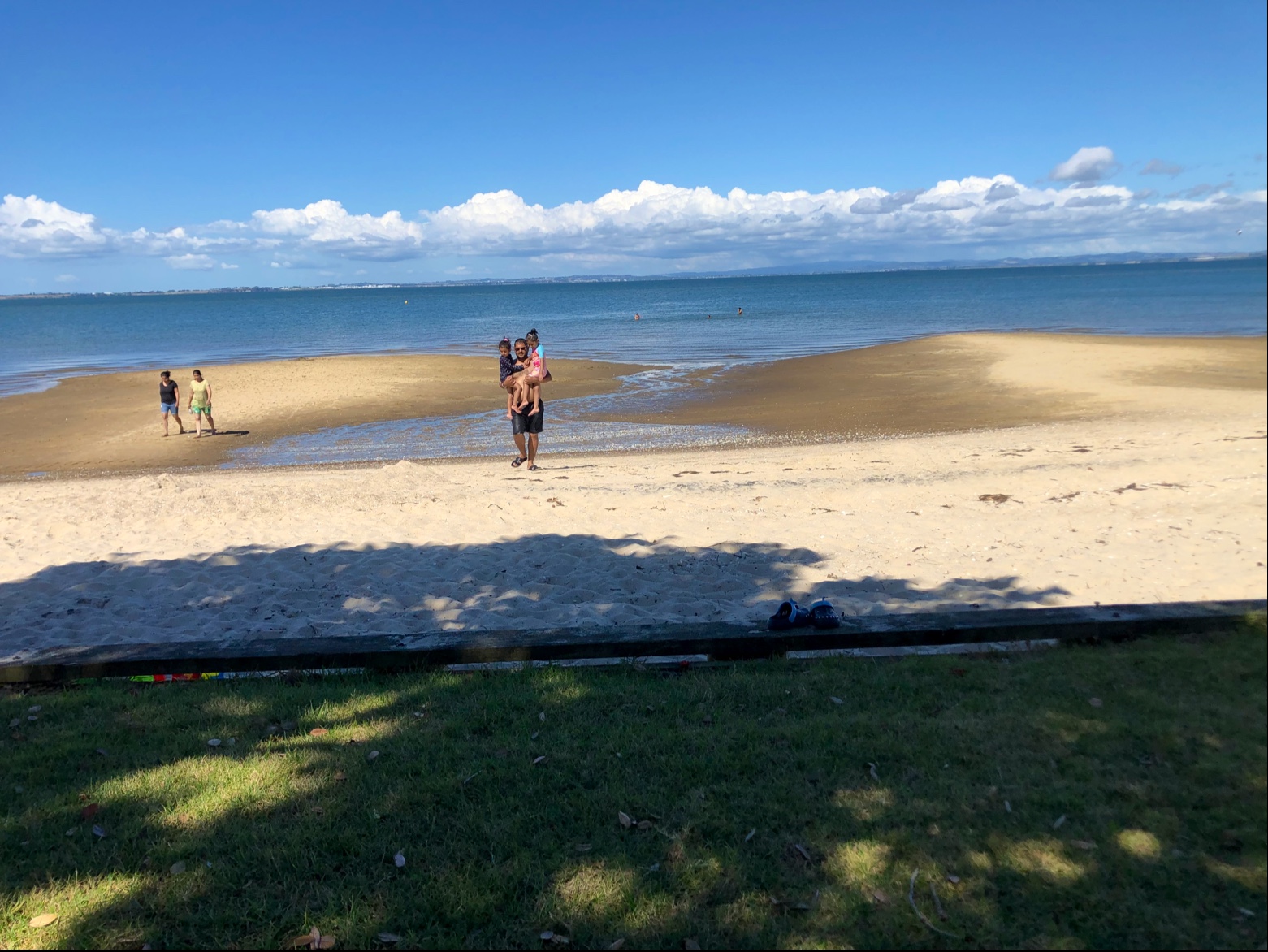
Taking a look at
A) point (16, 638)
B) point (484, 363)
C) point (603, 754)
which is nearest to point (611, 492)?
point (16, 638)

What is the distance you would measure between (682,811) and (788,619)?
1835 mm

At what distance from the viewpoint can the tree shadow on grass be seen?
6.23 m

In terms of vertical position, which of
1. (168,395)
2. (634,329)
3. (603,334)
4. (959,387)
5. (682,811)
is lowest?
(634,329)

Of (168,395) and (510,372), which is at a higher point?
(510,372)

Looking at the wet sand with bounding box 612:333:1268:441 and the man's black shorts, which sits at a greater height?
the man's black shorts

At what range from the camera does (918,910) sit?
2865 millimetres

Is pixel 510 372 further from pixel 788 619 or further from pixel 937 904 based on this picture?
pixel 937 904

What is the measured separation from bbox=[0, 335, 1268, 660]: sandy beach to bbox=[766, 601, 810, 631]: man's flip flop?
0.93 metres

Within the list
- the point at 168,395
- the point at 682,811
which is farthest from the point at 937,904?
the point at 168,395

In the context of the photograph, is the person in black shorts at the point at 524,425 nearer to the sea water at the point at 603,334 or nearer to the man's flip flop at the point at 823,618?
the sea water at the point at 603,334

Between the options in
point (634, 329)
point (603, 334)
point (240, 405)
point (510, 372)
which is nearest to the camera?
point (510, 372)

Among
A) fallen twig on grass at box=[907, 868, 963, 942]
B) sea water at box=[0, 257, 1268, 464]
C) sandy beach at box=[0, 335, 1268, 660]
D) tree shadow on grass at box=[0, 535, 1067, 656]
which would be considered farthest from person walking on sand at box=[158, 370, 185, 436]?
fallen twig on grass at box=[907, 868, 963, 942]

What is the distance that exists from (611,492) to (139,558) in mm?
4981

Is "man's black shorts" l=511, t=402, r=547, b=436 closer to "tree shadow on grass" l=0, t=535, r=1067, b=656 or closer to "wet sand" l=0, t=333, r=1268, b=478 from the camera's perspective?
"tree shadow on grass" l=0, t=535, r=1067, b=656
